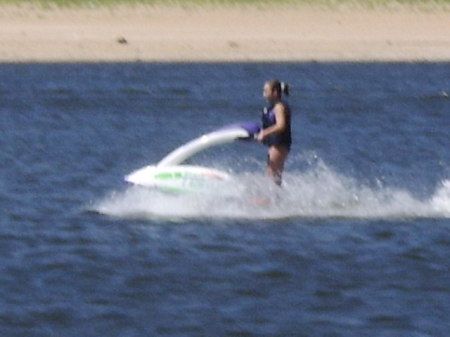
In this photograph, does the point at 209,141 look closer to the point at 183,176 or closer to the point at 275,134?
the point at 183,176

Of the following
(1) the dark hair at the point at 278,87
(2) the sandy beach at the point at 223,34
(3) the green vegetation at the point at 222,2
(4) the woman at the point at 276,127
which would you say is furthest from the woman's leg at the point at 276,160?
(3) the green vegetation at the point at 222,2

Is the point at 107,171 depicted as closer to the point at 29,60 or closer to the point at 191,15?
the point at 29,60

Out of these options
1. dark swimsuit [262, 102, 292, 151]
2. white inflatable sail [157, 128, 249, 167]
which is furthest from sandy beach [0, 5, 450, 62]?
dark swimsuit [262, 102, 292, 151]

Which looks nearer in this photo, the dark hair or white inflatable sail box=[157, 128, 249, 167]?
the dark hair

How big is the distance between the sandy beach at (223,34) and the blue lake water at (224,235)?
1160 centimetres

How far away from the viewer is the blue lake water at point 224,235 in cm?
1598

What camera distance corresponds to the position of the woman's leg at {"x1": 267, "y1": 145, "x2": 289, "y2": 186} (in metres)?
20.6

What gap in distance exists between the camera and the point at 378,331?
1546cm

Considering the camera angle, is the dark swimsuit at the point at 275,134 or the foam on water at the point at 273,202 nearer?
the dark swimsuit at the point at 275,134

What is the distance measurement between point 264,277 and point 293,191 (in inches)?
166

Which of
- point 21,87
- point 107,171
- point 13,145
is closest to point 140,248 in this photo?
point 107,171

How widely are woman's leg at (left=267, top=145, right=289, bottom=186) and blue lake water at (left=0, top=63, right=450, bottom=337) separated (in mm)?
192

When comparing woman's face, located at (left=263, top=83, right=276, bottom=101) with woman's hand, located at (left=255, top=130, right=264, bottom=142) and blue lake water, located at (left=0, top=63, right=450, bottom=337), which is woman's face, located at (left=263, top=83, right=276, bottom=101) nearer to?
woman's hand, located at (left=255, top=130, right=264, bottom=142)

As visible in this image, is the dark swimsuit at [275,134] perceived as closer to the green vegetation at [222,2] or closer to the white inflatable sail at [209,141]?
the white inflatable sail at [209,141]
